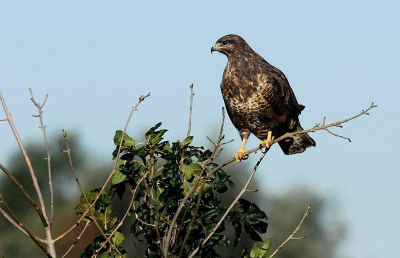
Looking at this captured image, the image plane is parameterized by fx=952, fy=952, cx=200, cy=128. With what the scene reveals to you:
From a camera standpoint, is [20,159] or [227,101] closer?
[227,101]

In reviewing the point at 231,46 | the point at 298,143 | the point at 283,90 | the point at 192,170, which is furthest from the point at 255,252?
the point at 298,143

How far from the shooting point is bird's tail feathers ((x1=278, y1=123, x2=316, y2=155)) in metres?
10.8

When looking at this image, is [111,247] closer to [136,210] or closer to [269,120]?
[136,210]

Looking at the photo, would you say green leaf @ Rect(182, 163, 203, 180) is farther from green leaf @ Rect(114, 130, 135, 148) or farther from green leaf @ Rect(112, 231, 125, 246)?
green leaf @ Rect(112, 231, 125, 246)

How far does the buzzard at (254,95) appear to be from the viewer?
9.75 m

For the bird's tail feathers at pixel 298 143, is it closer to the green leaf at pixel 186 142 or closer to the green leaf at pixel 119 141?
the green leaf at pixel 186 142

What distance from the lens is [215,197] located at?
21.4 ft

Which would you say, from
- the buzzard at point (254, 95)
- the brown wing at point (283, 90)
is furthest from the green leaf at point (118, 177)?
the brown wing at point (283, 90)

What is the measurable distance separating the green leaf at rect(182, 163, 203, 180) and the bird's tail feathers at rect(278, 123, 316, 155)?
4.40 metres

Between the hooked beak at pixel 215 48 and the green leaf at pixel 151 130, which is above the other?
the green leaf at pixel 151 130

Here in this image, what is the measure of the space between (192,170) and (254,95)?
3448mm

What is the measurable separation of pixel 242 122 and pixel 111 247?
4.11 m

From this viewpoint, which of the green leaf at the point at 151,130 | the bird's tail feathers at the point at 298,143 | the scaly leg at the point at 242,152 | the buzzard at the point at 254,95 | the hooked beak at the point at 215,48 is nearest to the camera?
the green leaf at the point at 151,130

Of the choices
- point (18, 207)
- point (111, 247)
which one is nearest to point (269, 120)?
point (111, 247)
